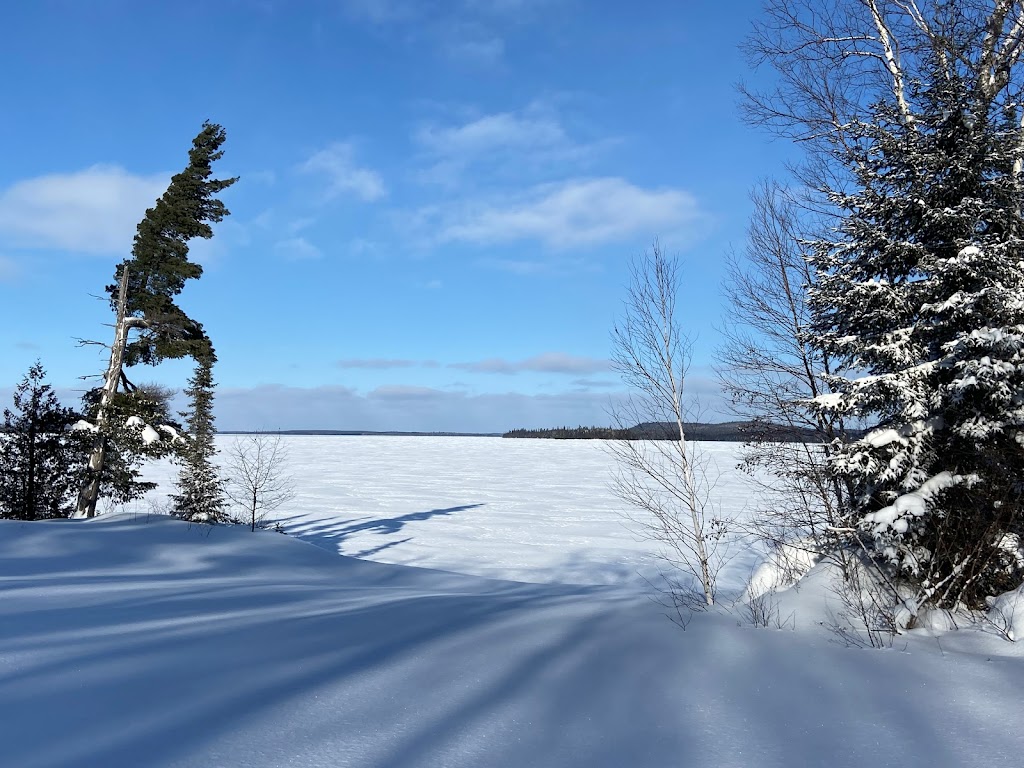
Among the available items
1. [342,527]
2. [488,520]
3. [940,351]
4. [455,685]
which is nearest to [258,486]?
[342,527]

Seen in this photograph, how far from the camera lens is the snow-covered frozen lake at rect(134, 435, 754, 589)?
16.4 meters

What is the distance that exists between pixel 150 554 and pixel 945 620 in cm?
1150

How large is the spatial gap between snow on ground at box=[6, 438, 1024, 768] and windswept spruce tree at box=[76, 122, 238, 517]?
1151 centimetres

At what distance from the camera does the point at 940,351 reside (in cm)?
676

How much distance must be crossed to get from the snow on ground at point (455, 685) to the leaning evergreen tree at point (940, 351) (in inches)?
45.5

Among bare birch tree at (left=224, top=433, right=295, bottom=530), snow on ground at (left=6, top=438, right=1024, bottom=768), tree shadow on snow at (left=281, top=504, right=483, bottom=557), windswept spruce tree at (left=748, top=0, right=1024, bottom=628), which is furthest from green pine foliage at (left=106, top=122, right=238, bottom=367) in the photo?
windswept spruce tree at (left=748, top=0, right=1024, bottom=628)

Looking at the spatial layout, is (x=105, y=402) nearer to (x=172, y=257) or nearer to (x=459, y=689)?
(x=172, y=257)

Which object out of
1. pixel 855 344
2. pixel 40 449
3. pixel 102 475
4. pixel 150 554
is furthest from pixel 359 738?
pixel 40 449

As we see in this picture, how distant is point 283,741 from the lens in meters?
3.16

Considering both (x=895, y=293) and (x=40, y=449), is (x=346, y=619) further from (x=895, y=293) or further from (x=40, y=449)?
(x=40, y=449)

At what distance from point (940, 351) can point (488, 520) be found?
18.4 meters

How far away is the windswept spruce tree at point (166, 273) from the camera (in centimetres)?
1745

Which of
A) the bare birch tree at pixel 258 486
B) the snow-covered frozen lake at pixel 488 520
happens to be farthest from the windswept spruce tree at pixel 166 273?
the snow-covered frozen lake at pixel 488 520

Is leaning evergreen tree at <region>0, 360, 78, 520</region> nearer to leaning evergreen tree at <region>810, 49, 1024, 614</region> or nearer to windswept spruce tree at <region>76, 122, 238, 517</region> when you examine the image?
windswept spruce tree at <region>76, 122, 238, 517</region>
